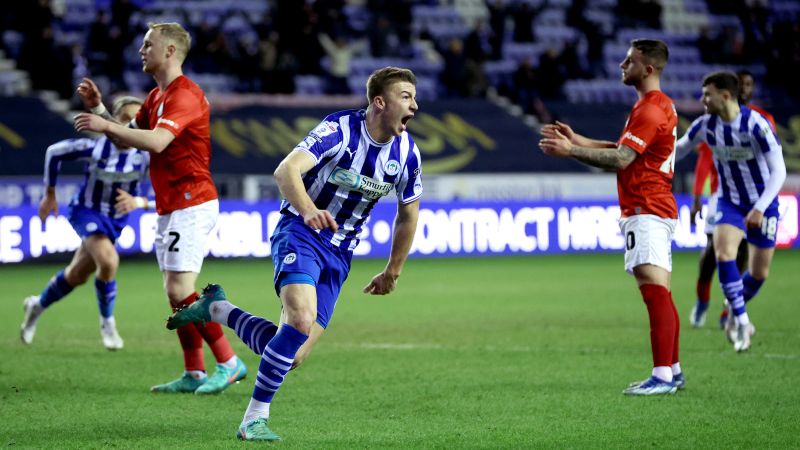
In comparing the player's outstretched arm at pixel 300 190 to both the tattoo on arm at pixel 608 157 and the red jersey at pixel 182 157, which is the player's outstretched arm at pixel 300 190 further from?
the tattoo on arm at pixel 608 157

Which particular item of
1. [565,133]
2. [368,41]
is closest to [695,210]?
[565,133]

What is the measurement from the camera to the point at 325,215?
5582 millimetres

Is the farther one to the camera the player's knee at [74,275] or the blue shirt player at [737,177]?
the player's knee at [74,275]

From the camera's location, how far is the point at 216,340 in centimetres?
786

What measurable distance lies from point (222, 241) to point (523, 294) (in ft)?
20.8

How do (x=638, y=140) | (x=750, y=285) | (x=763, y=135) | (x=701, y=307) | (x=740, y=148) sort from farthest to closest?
(x=701, y=307)
(x=750, y=285)
(x=740, y=148)
(x=763, y=135)
(x=638, y=140)

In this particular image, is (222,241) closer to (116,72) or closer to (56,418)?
(116,72)

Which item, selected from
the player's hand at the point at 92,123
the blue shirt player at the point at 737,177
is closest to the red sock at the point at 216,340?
the player's hand at the point at 92,123

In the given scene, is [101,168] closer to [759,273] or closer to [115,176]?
[115,176]

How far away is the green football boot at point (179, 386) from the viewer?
25.6ft

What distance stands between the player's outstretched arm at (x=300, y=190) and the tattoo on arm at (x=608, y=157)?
6.06 ft

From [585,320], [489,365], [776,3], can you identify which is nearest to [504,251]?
[585,320]

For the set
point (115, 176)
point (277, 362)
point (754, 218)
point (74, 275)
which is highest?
point (115, 176)

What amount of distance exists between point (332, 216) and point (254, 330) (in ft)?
2.63
